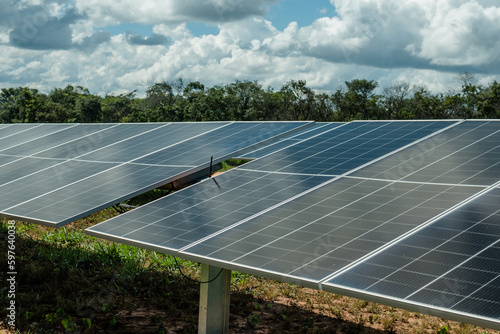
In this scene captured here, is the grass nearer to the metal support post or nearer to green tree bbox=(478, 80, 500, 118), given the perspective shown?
the metal support post

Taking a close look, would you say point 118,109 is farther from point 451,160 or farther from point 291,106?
point 451,160

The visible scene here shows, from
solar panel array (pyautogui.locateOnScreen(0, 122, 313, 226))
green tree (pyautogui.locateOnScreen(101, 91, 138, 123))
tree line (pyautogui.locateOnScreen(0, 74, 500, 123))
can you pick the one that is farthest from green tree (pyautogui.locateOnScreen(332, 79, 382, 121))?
solar panel array (pyautogui.locateOnScreen(0, 122, 313, 226))

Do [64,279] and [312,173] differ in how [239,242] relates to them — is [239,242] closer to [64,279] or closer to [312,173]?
[312,173]

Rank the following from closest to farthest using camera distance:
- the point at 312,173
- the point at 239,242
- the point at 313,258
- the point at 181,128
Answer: the point at 313,258 < the point at 239,242 < the point at 312,173 < the point at 181,128

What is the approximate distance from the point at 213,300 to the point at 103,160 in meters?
6.52

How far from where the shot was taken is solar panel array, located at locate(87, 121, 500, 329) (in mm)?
5770

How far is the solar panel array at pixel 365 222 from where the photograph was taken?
18.9ft

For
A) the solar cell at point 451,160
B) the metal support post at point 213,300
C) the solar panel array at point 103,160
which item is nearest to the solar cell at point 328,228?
the solar cell at point 451,160

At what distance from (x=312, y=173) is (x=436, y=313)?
17.7ft

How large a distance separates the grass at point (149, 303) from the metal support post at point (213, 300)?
76.3 inches

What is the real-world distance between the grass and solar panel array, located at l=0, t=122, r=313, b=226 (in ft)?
7.68

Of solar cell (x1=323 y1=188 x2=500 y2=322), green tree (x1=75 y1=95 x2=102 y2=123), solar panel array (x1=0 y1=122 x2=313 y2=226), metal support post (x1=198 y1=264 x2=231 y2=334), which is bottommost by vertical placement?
metal support post (x1=198 y1=264 x2=231 y2=334)

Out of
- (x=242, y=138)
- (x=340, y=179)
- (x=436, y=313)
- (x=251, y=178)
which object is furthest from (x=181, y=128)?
(x=436, y=313)

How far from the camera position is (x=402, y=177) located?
9.11 metres
